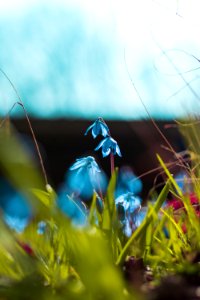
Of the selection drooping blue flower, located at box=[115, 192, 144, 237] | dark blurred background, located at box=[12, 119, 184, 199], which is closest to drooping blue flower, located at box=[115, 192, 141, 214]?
drooping blue flower, located at box=[115, 192, 144, 237]

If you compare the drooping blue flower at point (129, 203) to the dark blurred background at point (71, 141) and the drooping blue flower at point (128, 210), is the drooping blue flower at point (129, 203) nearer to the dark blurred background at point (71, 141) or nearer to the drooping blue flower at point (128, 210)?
the drooping blue flower at point (128, 210)

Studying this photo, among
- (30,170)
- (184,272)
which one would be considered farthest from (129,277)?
(30,170)

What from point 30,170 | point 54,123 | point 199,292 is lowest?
point 199,292

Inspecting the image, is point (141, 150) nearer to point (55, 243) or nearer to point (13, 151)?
point (55, 243)

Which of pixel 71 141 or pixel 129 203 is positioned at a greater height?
pixel 71 141

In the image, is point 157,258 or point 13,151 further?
point 157,258

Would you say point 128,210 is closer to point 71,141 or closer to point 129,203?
point 129,203

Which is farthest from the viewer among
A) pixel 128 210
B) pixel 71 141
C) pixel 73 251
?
pixel 71 141

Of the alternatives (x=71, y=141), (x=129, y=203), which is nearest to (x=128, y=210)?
(x=129, y=203)

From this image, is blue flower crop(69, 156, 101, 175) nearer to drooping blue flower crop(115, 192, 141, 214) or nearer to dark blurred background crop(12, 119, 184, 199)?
drooping blue flower crop(115, 192, 141, 214)

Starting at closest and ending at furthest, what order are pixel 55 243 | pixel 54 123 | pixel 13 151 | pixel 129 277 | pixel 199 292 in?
pixel 13 151 → pixel 199 292 → pixel 129 277 → pixel 55 243 → pixel 54 123

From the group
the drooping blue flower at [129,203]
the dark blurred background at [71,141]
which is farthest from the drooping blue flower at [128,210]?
the dark blurred background at [71,141]
